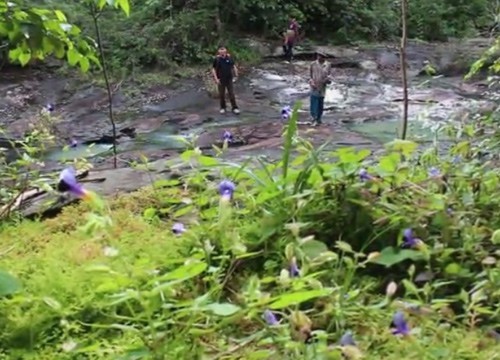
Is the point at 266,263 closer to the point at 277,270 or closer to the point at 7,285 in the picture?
the point at 277,270

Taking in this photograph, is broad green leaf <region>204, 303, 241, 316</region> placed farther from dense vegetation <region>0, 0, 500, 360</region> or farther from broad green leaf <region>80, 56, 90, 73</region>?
broad green leaf <region>80, 56, 90, 73</region>

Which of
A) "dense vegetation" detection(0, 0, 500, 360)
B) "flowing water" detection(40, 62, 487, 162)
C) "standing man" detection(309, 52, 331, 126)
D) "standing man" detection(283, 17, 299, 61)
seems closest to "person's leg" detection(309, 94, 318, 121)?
"standing man" detection(309, 52, 331, 126)

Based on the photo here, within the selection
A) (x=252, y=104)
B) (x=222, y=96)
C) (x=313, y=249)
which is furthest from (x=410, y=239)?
(x=252, y=104)

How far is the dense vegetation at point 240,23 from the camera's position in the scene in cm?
1905

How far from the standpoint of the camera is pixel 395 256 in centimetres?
169

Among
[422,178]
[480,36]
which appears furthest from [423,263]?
[480,36]

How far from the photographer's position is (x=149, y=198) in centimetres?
255

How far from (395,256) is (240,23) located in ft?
66.6

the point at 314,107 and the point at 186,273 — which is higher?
the point at 186,273

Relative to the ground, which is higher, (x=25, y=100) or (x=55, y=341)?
(x=55, y=341)

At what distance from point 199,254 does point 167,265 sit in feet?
0.27

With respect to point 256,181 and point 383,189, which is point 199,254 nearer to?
point 256,181

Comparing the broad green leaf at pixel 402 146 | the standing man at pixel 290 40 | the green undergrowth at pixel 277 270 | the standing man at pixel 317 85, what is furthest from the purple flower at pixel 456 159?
the standing man at pixel 290 40

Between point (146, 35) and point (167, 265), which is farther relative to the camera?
point (146, 35)
